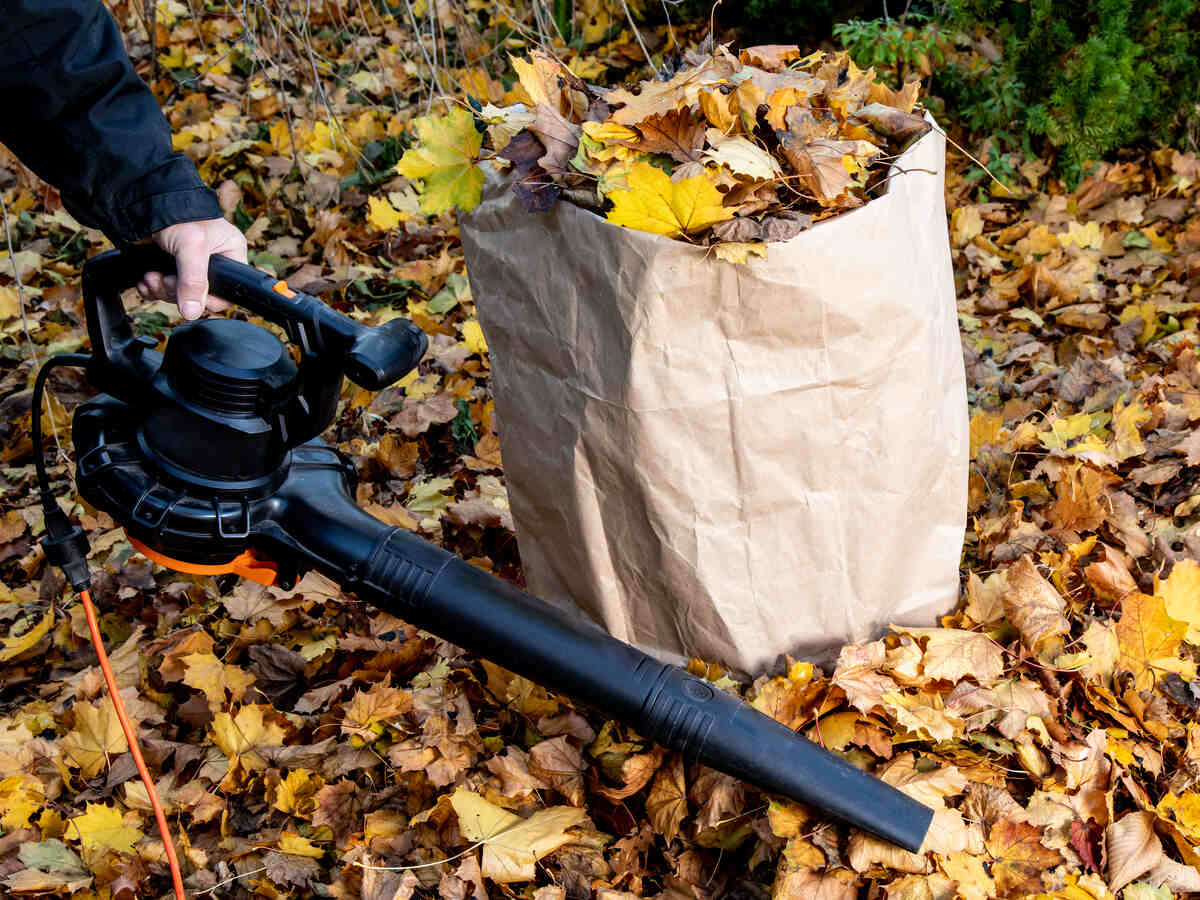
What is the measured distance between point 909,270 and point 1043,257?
1.47 metres

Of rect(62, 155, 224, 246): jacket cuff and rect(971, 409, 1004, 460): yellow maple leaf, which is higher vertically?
rect(62, 155, 224, 246): jacket cuff

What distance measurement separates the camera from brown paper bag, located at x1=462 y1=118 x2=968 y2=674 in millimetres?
1161

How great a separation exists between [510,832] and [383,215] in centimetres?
182

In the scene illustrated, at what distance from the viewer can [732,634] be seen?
135 cm

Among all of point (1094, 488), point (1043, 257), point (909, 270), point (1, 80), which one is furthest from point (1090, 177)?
point (1, 80)

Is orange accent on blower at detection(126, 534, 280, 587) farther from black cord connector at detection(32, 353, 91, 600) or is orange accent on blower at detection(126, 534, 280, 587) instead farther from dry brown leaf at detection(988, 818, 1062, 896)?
dry brown leaf at detection(988, 818, 1062, 896)

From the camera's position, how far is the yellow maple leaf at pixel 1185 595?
142 cm

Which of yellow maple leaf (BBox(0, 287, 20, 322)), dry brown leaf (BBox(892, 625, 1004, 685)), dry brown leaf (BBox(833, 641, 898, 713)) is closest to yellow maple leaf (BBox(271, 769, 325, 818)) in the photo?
dry brown leaf (BBox(833, 641, 898, 713))

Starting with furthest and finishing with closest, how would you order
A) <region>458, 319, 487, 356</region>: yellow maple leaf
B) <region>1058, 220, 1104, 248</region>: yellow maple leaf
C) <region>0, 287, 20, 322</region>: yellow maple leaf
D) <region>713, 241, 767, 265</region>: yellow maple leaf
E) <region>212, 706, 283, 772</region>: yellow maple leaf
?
<region>0, 287, 20, 322</region>: yellow maple leaf, <region>1058, 220, 1104, 248</region>: yellow maple leaf, <region>458, 319, 487, 356</region>: yellow maple leaf, <region>212, 706, 283, 772</region>: yellow maple leaf, <region>713, 241, 767, 265</region>: yellow maple leaf

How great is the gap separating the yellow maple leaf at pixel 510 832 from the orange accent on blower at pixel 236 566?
0.39 m

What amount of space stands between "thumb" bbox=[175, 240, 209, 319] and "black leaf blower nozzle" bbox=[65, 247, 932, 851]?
1 centimetres

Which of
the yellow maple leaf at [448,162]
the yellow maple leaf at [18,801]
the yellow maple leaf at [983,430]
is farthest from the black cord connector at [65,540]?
the yellow maple leaf at [983,430]

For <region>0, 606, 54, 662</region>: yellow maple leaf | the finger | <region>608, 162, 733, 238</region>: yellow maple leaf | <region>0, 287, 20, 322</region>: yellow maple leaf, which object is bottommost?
<region>0, 606, 54, 662</region>: yellow maple leaf

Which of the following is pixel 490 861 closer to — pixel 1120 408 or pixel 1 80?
pixel 1 80
